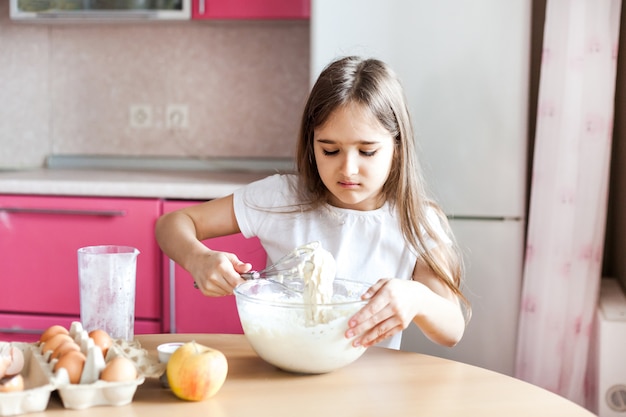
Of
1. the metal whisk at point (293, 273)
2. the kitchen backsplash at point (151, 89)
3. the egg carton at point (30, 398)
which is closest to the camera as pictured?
the egg carton at point (30, 398)

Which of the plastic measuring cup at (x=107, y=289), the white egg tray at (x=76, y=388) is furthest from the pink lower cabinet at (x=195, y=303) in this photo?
the white egg tray at (x=76, y=388)

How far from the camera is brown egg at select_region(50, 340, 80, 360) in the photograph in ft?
3.58

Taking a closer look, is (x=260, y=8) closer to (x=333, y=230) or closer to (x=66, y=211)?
(x=66, y=211)

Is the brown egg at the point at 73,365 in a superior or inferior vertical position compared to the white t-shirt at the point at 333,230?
inferior

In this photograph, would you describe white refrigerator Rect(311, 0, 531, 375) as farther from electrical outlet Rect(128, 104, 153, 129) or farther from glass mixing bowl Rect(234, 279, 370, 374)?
glass mixing bowl Rect(234, 279, 370, 374)

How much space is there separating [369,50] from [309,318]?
4.46ft

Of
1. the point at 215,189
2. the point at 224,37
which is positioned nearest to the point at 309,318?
the point at 215,189

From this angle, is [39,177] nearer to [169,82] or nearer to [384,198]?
[169,82]

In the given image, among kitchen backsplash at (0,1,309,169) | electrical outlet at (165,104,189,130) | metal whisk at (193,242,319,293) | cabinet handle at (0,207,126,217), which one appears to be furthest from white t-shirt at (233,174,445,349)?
electrical outlet at (165,104,189,130)

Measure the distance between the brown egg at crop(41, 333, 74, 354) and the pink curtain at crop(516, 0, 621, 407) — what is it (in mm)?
1534

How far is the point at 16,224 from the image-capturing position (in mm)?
2527

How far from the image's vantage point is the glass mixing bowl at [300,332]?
45.2 inches

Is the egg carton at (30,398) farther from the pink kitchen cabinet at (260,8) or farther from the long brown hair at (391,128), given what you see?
the pink kitchen cabinet at (260,8)

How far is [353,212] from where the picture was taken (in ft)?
5.81
